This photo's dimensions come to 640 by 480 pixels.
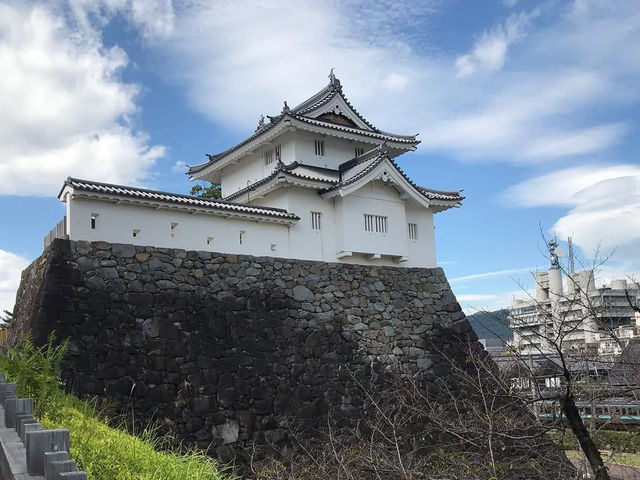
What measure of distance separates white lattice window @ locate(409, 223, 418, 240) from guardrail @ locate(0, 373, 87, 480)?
1280cm

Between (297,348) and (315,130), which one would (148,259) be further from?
(315,130)

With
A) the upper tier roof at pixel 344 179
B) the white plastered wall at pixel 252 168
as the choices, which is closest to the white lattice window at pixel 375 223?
the upper tier roof at pixel 344 179

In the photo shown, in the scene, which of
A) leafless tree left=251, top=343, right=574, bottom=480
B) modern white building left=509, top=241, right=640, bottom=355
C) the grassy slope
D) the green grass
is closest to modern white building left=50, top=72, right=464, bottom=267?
leafless tree left=251, top=343, right=574, bottom=480

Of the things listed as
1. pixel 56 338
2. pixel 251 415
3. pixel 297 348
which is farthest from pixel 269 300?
pixel 56 338

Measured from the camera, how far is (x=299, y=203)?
14781 millimetres

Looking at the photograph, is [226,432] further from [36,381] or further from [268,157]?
[268,157]

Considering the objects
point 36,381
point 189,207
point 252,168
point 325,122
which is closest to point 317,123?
point 325,122

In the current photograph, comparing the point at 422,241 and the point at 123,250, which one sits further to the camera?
the point at 422,241

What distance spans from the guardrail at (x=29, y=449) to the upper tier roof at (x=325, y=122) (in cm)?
1181

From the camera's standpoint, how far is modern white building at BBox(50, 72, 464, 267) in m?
11.6

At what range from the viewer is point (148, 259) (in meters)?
11.2

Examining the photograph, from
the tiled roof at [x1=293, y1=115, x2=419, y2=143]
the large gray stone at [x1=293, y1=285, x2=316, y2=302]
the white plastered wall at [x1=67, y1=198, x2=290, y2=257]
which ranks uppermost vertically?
the tiled roof at [x1=293, y1=115, x2=419, y2=143]

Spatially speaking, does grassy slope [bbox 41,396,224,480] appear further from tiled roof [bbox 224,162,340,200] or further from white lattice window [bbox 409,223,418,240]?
white lattice window [bbox 409,223,418,240]

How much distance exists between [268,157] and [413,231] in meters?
4.88
